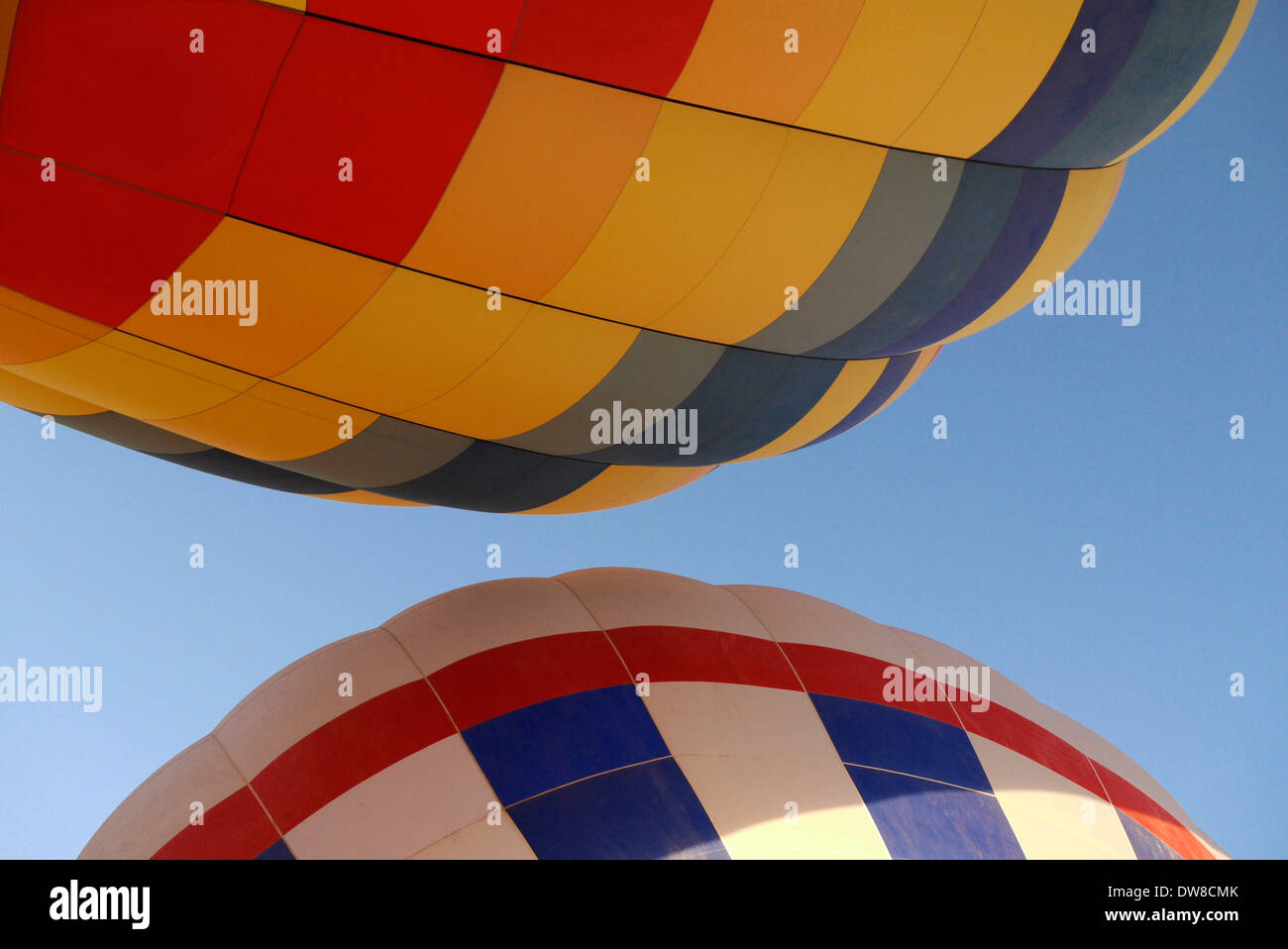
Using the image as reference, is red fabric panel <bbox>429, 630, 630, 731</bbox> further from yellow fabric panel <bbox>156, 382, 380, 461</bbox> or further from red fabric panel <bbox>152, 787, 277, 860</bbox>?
yellow fabric panel <bbox>156, 382, 380, 461</bbox>

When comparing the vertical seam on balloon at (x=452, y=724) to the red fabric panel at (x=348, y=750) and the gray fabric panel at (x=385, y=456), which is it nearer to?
the red fabric panel at (x=348, y=750)

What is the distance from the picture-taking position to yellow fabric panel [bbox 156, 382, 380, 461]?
11.8 feet

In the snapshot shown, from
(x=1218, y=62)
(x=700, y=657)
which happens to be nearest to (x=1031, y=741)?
(x=700, y=657)

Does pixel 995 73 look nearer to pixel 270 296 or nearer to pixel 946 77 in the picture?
pixel 946 77

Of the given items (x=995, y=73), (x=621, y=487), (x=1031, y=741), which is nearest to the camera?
(x=995, y=73)

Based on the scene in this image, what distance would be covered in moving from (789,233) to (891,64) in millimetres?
529

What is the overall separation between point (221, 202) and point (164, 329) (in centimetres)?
46

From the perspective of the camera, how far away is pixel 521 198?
3182mm

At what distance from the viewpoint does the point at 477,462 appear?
4.05 metres

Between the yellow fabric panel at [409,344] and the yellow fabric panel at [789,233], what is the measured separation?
537mm

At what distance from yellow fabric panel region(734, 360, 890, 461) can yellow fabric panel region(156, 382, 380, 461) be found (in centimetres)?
152

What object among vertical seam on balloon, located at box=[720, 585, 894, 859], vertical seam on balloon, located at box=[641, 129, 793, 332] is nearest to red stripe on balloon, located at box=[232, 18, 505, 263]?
vertical seam on balloon, located at box=[641, 129, 793, 332]

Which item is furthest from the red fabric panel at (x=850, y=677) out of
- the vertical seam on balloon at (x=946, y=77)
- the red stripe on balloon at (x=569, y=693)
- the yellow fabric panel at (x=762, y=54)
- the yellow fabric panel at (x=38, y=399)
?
the yellow fabric panel at (x=38, y=399)
